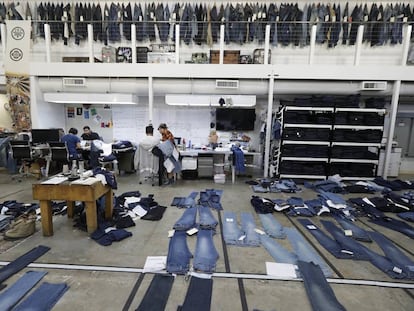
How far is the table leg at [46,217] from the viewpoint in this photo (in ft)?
9.58

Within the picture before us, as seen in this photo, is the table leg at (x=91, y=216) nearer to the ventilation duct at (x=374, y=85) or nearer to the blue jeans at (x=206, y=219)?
the blue jeans at (x=206, y=219)

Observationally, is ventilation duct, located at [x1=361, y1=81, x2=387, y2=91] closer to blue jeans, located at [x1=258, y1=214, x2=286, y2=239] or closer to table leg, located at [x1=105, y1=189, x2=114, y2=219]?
blue jeans, located at [x1=258, y1=214, x2=286, y2=239]

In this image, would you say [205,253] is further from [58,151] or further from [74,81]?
[74,81]

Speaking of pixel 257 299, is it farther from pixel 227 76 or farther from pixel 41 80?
pixel 41 80

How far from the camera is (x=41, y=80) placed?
618cm

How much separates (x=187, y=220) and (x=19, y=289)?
6.60 ft

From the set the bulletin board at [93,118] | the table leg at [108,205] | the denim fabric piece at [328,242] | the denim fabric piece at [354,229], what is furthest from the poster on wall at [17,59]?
the denim fabric piece at [354,229]

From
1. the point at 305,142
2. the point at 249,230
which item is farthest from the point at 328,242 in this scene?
the point at 305,142

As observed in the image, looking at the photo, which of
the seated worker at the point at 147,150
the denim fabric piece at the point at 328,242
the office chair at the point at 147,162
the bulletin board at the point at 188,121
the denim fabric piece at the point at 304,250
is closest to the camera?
the denim fabric piece at the point at 304,250

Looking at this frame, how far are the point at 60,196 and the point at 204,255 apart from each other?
1919 mm

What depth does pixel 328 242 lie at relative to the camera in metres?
2.99

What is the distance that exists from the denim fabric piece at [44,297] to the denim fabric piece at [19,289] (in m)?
0.07

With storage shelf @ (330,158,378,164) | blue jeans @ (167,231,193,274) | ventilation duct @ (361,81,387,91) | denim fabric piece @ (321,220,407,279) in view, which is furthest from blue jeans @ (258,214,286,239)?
ventilation duct @ (361,81,387,91)

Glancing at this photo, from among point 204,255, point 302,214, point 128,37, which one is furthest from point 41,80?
point 302,214
